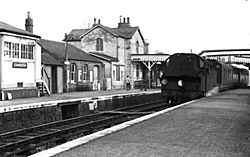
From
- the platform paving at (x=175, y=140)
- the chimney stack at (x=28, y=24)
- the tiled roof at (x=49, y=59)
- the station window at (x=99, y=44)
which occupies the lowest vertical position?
the platform paving at (x=175, y=140)

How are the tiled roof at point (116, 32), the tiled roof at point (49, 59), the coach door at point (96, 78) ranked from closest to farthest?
the tiled roof at point (49, 59), the coach door at point (96, 78), the tiled roof at point (116, 32)

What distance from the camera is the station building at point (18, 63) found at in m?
→ 23.6

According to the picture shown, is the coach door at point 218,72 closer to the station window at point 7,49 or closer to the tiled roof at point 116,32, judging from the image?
the station window at point 7,49

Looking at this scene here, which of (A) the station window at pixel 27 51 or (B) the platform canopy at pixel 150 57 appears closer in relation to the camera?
(A) the station window at pixel 27 51

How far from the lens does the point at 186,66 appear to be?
22.1 m

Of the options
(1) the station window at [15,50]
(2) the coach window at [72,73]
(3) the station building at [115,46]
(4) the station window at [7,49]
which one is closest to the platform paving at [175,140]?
(4) the station window at [7,49]

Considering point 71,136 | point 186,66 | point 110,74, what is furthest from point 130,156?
point 110,74

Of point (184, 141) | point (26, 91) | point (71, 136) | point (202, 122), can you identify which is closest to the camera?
point (184, 141)

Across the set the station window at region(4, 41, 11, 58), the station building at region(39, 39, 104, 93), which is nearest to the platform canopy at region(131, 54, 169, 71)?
the station building at region(39, 39, 104, 93)

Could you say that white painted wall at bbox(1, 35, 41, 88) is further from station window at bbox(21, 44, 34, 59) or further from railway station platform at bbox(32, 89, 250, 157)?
railway station platform at bbox(32, 89, 250, 157)

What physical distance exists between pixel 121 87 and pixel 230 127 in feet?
120

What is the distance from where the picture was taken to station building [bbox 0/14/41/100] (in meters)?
23.6

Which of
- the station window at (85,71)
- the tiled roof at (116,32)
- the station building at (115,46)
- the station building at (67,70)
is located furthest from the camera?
the tiled roof at (116,32)

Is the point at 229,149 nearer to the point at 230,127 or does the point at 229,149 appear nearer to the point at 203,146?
the point at 203,146
